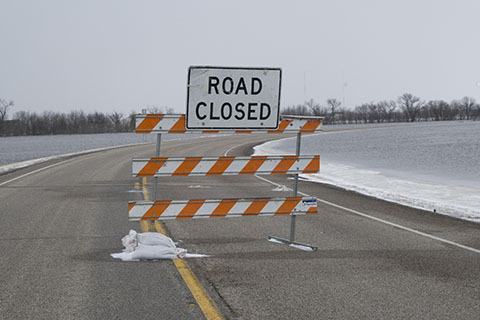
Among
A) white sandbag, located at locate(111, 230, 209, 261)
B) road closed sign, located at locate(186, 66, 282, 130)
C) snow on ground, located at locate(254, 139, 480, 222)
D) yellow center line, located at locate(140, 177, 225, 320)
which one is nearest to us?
yellow center line, located at locate(140, 177, 225, 320)

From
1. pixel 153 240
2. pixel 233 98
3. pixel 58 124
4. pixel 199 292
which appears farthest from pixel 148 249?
pixel 58 124

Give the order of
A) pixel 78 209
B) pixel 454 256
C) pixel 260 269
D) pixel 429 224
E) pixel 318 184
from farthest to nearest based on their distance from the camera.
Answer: pixel 318 184
pixel 78 209
pixel 429 224
pixel 454 256
pixel 260 269

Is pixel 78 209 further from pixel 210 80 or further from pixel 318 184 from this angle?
pixel 318 184

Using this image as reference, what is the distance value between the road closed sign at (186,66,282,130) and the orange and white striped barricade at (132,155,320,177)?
463 millimetres

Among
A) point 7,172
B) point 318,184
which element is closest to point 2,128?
point 7,172

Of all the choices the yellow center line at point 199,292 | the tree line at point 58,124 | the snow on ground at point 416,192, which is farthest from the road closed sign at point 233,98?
the tree line at point 58,124

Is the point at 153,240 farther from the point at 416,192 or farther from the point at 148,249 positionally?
the point at 416,192

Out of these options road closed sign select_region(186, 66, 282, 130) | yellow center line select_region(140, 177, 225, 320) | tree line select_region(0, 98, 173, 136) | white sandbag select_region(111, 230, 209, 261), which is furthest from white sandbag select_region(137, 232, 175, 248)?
tree line select_region(0, 98, 173, 136)

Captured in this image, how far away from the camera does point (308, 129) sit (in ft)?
26.6

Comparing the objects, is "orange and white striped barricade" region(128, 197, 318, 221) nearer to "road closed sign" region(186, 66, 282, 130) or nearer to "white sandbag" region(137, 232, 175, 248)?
"white sandbag" region(137, 232, 175, 248)

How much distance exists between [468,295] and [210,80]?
4.12 metres

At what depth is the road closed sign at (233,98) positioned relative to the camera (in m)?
7.38

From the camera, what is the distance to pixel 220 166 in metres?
7.52

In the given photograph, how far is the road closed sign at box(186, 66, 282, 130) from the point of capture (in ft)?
24.2
